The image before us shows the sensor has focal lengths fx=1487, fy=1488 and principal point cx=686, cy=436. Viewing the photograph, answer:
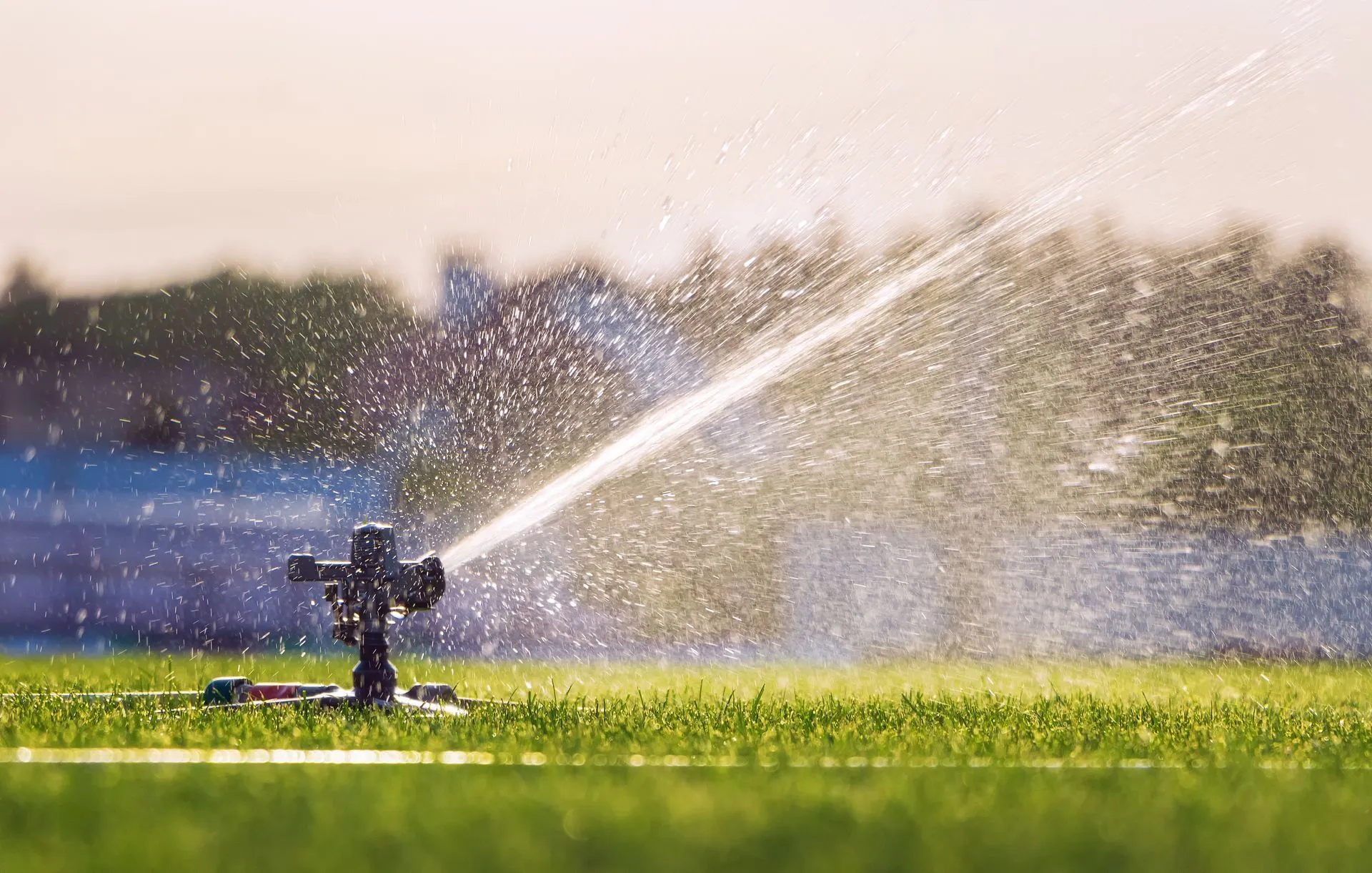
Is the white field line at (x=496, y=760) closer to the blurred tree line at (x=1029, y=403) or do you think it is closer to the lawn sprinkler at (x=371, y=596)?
the lawn sprinkler at (x=371, y=596)

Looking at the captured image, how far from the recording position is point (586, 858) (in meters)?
2.37

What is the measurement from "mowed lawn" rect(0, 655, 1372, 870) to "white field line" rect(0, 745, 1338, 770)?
2cm

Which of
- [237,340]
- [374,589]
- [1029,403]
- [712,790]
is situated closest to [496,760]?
[712,790]

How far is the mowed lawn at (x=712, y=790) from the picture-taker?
7.91 ft

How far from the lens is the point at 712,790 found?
300cm

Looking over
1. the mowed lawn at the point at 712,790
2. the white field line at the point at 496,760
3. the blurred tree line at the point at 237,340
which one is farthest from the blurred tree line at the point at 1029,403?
the white field line at the point at 496,760

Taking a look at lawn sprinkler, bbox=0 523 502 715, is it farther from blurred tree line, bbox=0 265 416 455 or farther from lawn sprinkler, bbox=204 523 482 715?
blurred tree line, bbox=0 265 416 455

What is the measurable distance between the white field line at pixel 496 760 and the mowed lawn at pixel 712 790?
22 millimetres

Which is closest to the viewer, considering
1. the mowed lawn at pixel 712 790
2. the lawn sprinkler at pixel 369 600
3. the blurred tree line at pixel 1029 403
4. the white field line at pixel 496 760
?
the mowed lawn at pixel 712 790

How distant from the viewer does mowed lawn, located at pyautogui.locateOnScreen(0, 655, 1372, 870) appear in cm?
241

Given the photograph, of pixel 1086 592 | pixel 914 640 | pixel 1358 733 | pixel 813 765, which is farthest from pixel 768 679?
pixel 1086 592

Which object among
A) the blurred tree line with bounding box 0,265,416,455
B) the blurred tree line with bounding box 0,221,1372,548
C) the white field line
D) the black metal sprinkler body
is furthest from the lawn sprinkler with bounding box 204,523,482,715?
the blurred tree line with bounding box 0,265,416,455

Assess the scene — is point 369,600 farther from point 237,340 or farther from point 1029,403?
point 237,340

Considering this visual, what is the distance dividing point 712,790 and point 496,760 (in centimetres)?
65
